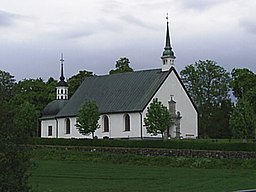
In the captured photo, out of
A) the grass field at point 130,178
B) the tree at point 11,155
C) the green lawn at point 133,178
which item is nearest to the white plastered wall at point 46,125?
the grass field at point 130,178

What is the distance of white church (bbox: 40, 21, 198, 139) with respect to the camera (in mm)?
66625

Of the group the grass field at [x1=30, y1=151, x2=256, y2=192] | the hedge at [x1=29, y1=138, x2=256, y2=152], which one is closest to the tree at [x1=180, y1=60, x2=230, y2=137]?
the hedge at [x1=29, y1=138, x2=256, y2=152]

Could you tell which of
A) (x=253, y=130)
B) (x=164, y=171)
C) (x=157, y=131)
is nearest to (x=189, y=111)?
(x=157, y=131)

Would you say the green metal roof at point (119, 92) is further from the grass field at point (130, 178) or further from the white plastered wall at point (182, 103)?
the grass field at point (130, 178)

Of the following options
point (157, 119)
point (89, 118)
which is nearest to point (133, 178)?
point (157, 119)

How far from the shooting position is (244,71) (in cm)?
8206

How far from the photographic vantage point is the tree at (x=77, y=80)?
9156 centimetres

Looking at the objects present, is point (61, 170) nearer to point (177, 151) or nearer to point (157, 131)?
point (177, 151)

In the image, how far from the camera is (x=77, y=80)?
92188 millimetres

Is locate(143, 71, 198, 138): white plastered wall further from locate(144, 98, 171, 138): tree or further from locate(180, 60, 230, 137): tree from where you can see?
locate(180, 60, 230, 137): tree

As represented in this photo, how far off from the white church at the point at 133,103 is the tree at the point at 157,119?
11.4ft

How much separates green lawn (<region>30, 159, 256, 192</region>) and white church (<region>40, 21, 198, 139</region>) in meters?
20.7

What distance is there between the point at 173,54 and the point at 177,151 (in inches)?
1021

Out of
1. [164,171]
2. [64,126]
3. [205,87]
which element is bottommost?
[164,171]
